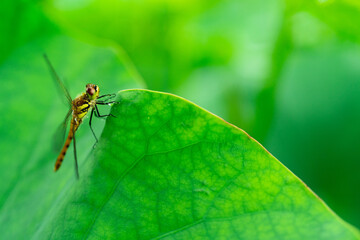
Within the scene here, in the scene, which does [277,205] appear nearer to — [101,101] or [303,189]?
[303,189]

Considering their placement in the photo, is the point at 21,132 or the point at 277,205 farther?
the point at 21,132

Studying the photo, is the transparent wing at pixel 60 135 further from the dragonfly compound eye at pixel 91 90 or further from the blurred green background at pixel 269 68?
the blurred green background at pixel 269 68

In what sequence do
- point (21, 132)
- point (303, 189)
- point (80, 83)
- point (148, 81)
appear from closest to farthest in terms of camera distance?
1. point (303, 189)
2. point (21, 132)
3. point (80, 83)
4. point (148, 81)

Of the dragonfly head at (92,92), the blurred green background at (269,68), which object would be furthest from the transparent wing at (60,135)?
the blurred green background at (269,68)

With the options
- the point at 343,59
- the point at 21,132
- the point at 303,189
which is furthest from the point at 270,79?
the point at 303,189

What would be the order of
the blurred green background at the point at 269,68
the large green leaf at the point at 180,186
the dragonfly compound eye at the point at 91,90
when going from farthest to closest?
the blurred green background at the point at 269,68, the dragonfly compound eye at the point at 91,90, the large green leaf at the point at 180,186

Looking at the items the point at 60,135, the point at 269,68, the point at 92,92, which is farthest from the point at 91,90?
the point at 269,68

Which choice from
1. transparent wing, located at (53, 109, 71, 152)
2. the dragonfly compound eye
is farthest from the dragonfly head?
transparent wing, located at (53, 109, 71, 152)
